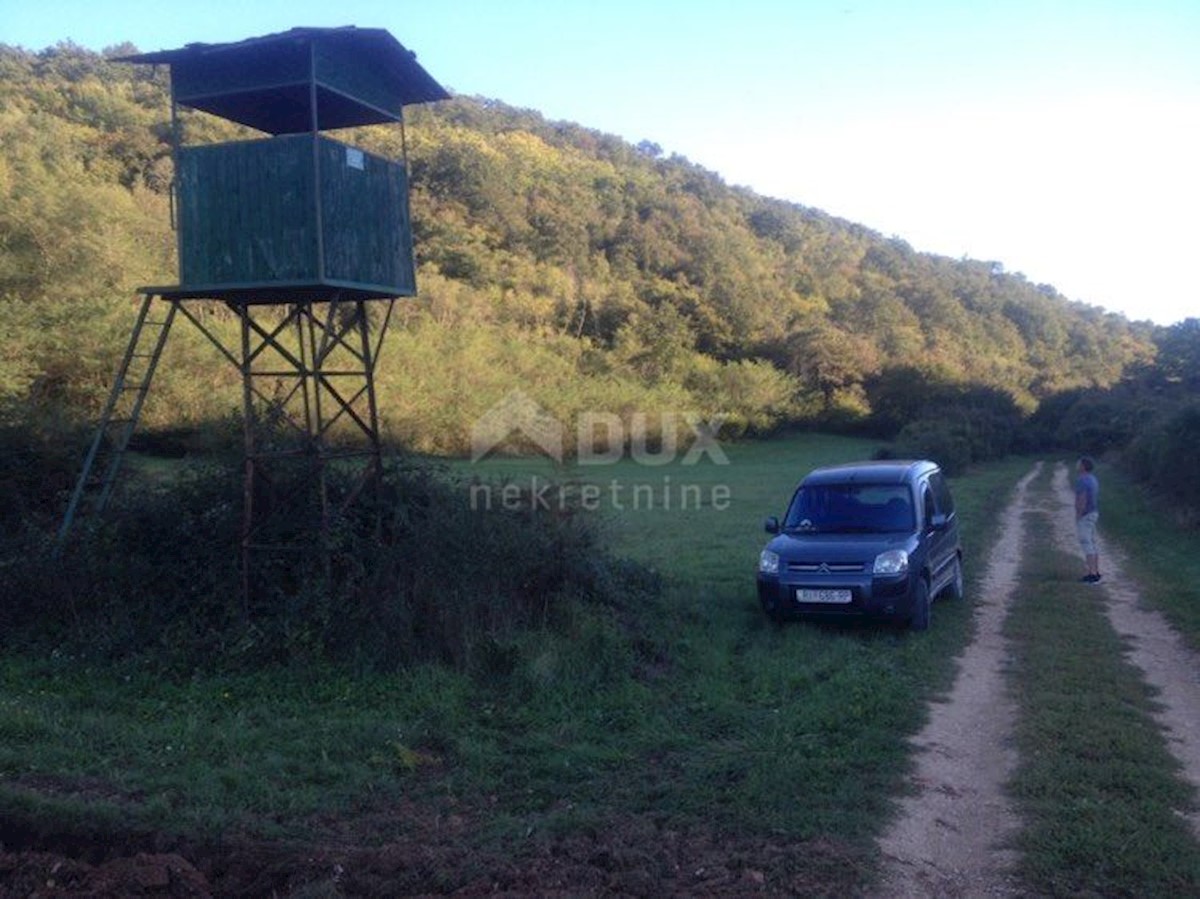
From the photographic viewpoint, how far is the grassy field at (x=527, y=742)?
543cm

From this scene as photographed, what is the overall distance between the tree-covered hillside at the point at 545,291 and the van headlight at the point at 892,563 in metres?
11.2

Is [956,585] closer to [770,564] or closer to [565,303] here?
[770,564]

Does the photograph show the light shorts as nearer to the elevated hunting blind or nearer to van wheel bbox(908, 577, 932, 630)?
van wheel bbox(908, 577, 932, 630)

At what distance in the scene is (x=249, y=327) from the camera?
9875mm

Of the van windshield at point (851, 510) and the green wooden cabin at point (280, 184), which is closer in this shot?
the green wooden cabin at point (280, 184)

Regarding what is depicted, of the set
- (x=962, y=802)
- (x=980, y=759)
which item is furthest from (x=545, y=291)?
(x=962, y=802)

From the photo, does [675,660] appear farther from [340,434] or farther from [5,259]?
[5,259]

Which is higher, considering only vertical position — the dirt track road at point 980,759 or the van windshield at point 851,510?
the van windshield at point 851,510

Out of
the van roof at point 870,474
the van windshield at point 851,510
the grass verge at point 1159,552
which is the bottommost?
the grass verge at point 1159,552

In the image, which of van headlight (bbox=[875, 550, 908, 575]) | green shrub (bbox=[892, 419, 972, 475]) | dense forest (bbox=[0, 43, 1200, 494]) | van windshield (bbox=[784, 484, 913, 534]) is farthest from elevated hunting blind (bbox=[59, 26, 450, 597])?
green shrub (bbox=[892, 419, 972, 475])

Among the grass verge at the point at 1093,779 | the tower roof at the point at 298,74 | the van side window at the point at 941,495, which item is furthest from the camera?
the van side window at the point at 941,495

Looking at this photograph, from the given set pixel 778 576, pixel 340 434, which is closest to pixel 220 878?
pixel 778 576

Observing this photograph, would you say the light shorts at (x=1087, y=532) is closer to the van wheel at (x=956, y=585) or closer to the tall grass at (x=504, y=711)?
the van wheel at (x=956, y=585)

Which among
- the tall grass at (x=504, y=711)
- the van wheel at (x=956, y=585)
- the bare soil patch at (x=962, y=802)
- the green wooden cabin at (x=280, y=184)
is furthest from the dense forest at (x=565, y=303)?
the van wheel at (x=956, y=585)
